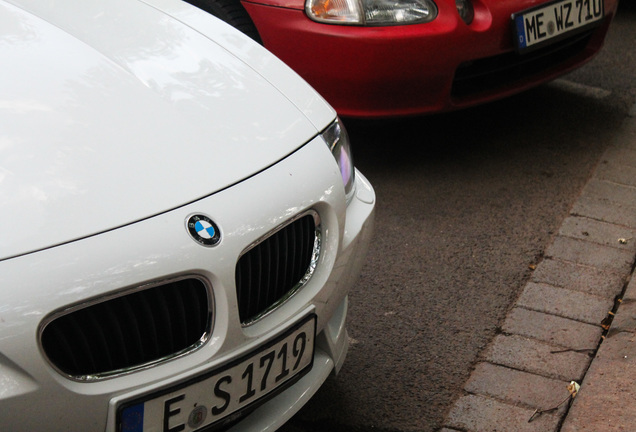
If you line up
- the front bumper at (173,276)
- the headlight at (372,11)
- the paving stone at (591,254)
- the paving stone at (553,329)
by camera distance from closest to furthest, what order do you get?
1. the front bumper at (173,276)
2. the paving stone at (553,329)
3. the paving stone at (591,254)
4. the headlight at (372,11)

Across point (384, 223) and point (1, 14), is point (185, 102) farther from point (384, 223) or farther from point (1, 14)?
point (384, 223)

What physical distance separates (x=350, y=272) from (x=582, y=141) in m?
2.61

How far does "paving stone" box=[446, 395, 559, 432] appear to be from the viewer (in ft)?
8.14

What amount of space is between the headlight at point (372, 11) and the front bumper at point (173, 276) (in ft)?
5.26

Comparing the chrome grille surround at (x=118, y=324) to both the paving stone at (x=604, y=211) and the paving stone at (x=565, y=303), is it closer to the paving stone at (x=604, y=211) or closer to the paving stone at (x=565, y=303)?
the paving stone at (x=565, y=303)

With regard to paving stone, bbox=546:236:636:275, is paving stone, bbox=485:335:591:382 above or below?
above

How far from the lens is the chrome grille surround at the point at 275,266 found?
187 centimetres

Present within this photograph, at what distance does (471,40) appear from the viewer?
12.3 feet

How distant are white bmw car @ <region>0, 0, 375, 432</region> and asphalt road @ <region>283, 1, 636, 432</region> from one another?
0.44 m

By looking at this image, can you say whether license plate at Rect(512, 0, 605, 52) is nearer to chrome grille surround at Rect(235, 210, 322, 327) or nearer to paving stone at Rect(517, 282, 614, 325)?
paving stone at Rect(517, 282, 614, 325)

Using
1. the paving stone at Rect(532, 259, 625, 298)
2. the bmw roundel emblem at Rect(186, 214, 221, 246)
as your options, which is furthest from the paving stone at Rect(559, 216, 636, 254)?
the bmw roundel emblem at Rect(186, 214, 221, 246)

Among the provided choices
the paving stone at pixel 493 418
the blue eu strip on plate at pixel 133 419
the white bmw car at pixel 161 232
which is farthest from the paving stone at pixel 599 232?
the blue eu strip on plate at pixel 133 419

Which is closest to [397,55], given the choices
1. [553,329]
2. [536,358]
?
[553,329]

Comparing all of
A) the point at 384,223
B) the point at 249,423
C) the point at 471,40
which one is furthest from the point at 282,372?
the point at 471,40
